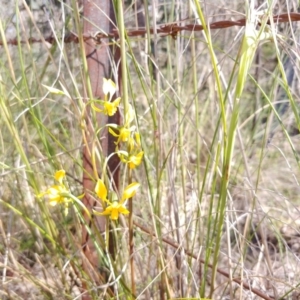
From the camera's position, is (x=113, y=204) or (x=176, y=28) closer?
(x=113, y=204)

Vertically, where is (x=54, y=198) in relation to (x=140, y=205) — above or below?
above

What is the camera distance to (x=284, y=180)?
234 cm

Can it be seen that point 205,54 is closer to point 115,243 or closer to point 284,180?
point 284,180

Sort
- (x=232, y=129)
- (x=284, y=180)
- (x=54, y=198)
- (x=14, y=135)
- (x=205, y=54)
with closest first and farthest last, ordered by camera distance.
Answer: (x=232, y=129) < (x=54, y=198) < (x=14, y=135) < (x=284, y=180) < (x=205, y=54)

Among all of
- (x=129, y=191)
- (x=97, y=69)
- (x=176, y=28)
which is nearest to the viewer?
(x=129, y=191)

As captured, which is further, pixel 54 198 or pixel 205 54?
pixel 205 54

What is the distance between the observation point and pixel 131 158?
831 mm

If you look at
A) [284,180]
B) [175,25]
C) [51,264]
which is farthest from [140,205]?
[284,180]

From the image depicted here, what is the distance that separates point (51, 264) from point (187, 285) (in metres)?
0.50

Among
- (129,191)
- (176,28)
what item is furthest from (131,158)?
(176,28)

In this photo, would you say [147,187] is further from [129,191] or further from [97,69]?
[129,191]

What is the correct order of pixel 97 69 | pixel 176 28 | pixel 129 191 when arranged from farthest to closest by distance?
pixel 97 69 < pixel 176 28 < pixel 129 191

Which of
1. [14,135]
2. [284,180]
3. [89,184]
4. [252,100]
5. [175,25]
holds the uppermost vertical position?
[175,25]

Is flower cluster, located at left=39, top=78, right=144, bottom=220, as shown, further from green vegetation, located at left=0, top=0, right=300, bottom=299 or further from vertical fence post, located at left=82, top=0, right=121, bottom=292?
vertical fence post, located at left=82, top=0, right=121, bottom=292
